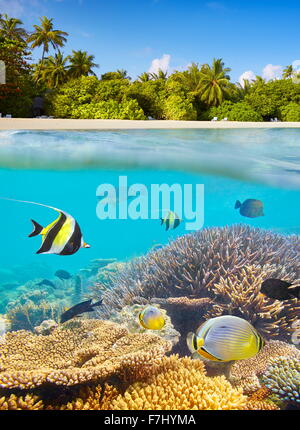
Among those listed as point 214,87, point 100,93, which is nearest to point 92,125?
point 100,93

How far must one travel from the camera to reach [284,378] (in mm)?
3455

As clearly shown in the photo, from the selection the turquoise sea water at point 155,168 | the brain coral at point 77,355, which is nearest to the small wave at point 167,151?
the turquoise sea water at point 155,168

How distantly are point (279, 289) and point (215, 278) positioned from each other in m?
0.78

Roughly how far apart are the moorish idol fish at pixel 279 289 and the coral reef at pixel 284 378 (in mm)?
701

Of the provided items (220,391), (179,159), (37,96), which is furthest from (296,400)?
(37,96)

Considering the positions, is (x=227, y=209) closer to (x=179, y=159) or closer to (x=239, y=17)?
(x=179, y=159)

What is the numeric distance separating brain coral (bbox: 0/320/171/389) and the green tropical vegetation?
4942mm

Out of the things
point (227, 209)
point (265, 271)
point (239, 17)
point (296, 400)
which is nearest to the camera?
point (296, 400)

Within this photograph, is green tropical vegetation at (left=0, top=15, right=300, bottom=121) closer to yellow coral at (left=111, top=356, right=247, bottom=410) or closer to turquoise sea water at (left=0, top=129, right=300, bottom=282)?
turquoise sea water at (left=0, top=129, right=300, bottom=282)

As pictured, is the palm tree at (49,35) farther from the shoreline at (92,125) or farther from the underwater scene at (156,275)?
the underwater scene at (156,275)

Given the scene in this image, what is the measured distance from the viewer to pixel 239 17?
14.5 ft

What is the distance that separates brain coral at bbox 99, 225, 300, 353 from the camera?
12.7 feet

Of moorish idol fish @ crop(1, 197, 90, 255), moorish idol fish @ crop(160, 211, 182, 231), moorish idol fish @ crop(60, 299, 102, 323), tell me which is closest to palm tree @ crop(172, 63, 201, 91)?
moorish idol fish @ crop(160, 211, 182, 231)

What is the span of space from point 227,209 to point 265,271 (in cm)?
172
